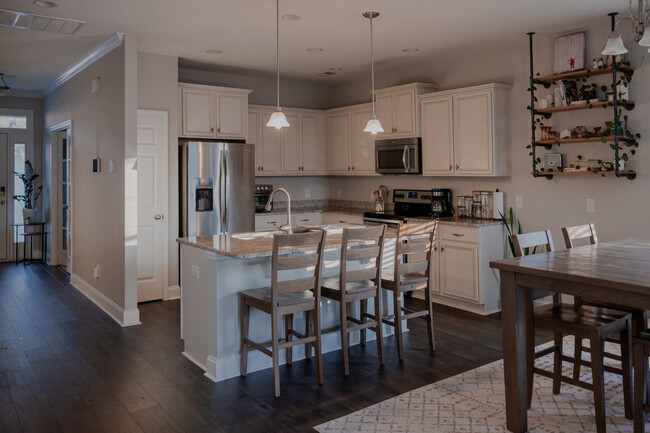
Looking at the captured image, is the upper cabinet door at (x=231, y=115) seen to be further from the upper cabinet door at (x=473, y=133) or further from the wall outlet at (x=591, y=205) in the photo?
the wall outlet at (x=591, y=205)

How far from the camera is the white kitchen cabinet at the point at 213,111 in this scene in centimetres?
573

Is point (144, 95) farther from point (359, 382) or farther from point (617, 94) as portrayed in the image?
point (617, 94)

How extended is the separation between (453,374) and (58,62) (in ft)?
17.4

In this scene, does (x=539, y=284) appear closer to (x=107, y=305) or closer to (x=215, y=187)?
(x=215, y=187)

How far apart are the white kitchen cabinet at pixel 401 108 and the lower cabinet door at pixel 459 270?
144 cm

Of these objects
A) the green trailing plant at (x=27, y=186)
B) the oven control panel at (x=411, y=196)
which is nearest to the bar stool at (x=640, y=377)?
Result: the oven control panel at (x=411, y=196)

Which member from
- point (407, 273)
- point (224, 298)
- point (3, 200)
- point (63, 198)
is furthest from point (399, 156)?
point (3, 200)

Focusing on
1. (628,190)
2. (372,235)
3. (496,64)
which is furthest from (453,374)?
(496,64)

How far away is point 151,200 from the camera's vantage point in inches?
210

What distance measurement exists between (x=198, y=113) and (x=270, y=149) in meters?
1.19

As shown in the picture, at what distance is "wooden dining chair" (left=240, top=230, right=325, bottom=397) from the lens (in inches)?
121

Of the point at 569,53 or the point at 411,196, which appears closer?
the point at 569,53

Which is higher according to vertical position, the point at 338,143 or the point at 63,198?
the point at 338,143

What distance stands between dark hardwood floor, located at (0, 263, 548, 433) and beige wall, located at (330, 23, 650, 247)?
1.24m
